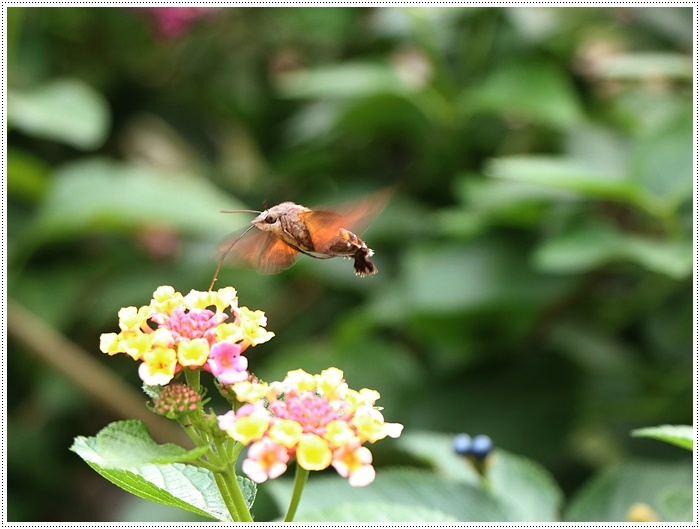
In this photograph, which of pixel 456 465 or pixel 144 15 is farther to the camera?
pixel 144 15

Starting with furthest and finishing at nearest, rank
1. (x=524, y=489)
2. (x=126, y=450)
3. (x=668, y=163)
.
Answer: (x=668, y=163) → (x=524, y=489) → (x=126, y=450)

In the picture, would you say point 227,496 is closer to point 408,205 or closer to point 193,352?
point 193,352

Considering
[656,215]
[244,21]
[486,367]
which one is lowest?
[486,367]

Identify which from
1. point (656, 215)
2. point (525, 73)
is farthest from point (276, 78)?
point (656, 215)

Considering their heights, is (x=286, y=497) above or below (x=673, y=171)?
below

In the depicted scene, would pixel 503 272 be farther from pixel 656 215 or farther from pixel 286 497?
pixel 286 497

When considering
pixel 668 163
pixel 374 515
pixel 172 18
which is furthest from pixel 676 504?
pixel 172 18
